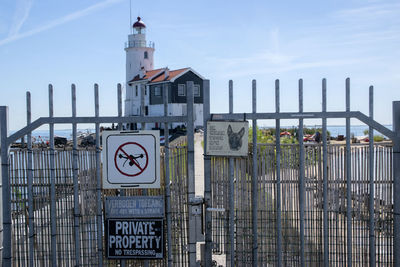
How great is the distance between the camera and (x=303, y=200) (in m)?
5.56

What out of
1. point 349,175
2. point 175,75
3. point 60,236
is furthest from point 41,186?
point 175,75

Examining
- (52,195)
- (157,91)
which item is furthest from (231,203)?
(157,91)

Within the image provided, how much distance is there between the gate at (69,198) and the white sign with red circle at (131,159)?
0.13 metres

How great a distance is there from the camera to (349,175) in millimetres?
5512

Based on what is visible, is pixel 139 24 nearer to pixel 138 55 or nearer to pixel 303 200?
pixel 138 55

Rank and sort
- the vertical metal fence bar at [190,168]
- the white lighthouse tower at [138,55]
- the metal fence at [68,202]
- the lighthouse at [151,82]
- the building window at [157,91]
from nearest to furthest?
1. the vertical metal fence bar at [190,168]
2. the metal fence at [68,202]
3. the lighthouse at [151,82]
4. the building window at [157,91]
5. the white lighthouse tower at [138,55]

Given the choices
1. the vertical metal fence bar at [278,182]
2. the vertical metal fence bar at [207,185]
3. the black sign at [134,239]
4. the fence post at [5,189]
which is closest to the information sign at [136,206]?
the black sign at [134,239]

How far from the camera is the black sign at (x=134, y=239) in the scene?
564cm

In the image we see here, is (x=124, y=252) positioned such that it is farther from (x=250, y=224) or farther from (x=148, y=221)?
(x=250, y=224)

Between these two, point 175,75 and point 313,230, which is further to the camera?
point 175,75

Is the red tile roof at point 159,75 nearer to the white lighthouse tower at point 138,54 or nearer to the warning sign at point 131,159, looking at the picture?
the white lighthouse tower at point 138,54

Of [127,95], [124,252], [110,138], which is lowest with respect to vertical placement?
[124,252]

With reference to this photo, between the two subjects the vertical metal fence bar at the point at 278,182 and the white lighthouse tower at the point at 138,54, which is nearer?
the vertical metal fence bar at the point at 278,182

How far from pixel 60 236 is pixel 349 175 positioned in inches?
162
